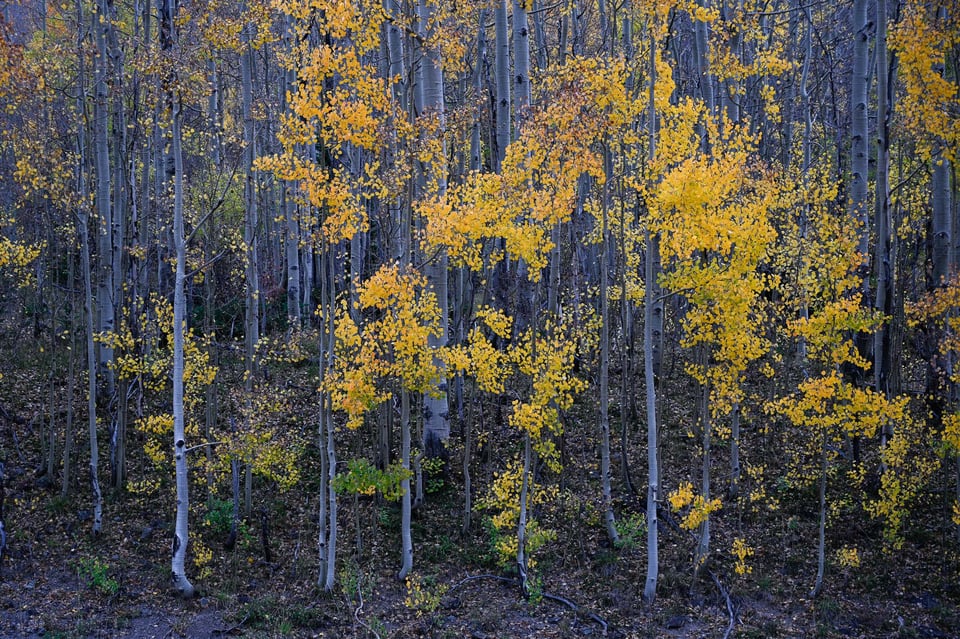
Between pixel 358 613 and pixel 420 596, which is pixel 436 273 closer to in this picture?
pixel 420 596

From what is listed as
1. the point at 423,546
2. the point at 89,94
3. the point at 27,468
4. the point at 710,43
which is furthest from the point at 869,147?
the point at 27,468

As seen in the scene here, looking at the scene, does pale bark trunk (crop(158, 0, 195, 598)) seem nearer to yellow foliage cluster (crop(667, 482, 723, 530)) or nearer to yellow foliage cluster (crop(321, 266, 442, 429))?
yellow foliage cluster (crop(321, 266, 442, 429))

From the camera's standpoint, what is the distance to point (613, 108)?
→ 9.97 meters

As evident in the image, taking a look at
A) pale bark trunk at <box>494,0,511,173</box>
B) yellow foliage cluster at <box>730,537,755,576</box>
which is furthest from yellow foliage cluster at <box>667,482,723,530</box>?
pale bark trunk at <box>494,0,511,173</box>

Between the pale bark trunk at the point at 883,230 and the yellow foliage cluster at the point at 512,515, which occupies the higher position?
the pale bark trunk at the point at 883,230

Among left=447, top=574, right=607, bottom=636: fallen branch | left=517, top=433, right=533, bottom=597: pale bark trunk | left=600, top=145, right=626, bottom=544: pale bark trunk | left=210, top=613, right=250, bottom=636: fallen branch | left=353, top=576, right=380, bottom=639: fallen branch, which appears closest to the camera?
left=353, top=576, right=380, bottom=639: fallen branch

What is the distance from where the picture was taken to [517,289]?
1358 centimetres

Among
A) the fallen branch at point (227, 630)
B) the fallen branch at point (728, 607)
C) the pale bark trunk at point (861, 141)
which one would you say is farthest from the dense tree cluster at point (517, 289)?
the fallen branch at point (227, 630)

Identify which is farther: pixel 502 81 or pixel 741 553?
pixel 502 81

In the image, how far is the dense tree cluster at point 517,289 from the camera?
30.0ft

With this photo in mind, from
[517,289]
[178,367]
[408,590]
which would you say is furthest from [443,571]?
[517,289]

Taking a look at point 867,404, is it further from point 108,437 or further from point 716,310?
point 108,437

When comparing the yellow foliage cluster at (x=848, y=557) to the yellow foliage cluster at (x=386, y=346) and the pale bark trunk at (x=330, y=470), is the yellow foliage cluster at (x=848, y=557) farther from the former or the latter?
the pale bark trunk at (x=330, y=470)

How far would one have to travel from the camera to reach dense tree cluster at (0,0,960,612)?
30.0ft
